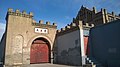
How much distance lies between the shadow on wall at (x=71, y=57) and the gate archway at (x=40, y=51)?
181 cm

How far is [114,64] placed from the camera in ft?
32.3

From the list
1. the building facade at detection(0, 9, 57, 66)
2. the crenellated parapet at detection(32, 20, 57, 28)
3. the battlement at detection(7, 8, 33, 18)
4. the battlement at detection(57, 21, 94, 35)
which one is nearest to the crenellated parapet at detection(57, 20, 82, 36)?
the battlement at detection(57, 21, 94, 35)

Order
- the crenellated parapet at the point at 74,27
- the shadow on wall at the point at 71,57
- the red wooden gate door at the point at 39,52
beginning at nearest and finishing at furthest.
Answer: the shadow on wall at the point at 71,57 < the crenellated parapet at the point at 74,27 < the red wooden gate door at the point at 39,52

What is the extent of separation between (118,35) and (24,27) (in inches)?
390

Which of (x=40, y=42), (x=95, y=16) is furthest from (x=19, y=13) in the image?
(x=95, y=16)

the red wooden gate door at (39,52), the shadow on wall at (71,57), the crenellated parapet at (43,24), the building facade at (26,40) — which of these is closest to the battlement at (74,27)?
the crenellated parapet at (43,24)

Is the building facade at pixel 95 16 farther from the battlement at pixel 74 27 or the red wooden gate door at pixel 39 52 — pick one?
the red wooden gate door at pixel 39 52

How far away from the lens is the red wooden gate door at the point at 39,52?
15344 millimetres

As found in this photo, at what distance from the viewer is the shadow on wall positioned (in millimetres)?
12139

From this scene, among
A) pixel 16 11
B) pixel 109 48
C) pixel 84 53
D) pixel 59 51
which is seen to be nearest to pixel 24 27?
pixel 16 11

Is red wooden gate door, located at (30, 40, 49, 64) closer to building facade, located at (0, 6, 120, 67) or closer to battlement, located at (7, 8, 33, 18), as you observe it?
building facade, located at (0, 6, 120, 67)

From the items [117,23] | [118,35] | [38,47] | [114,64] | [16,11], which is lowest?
[114,64]

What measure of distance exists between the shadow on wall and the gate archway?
181 cm

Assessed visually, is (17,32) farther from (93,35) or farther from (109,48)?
(109,48)
